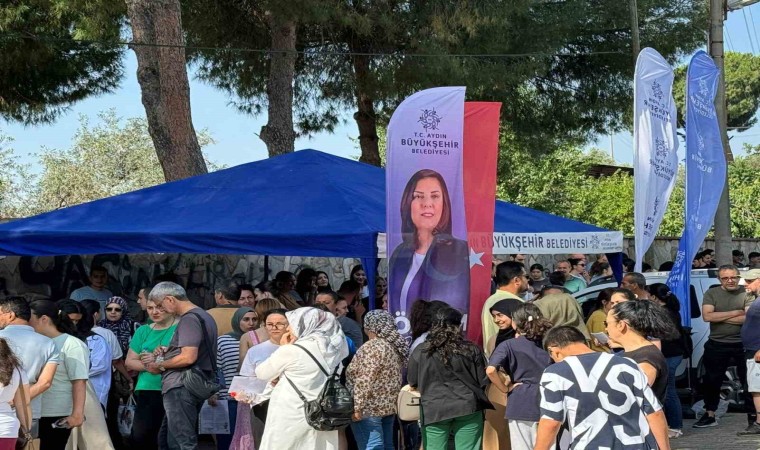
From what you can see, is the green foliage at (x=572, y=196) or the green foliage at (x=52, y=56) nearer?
the green foliage at (x=52, y=56)

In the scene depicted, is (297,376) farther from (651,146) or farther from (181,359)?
(651,146)

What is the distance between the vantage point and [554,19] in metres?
20.6

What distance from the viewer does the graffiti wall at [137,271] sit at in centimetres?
1512

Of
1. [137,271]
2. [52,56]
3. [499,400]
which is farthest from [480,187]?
[52,56]

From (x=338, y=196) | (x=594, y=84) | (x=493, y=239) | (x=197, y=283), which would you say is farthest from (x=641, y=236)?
(x=594, y=84)

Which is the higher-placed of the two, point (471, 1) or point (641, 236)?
point (471, 1)

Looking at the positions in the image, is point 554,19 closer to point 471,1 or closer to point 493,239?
point 471,1

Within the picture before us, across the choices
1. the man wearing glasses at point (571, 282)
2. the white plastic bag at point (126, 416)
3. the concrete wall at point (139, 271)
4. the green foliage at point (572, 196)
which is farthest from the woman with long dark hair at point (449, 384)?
the green foliage at point (572, 196)

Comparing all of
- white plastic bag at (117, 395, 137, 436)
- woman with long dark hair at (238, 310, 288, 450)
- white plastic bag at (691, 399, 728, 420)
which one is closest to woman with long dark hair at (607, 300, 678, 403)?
woman with long dark hair at (238, 310, 288, 450)

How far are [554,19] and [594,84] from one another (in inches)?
101

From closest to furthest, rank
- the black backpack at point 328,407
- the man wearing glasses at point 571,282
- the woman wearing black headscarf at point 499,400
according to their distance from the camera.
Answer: the black backpack at point 328,407
the woman wearing black headscarf at point 499,400
the man wearing glasses at point 571,282

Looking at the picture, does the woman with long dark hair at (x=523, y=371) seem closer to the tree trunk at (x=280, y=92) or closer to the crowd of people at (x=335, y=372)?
the crowd of people at (x=335, y=372)

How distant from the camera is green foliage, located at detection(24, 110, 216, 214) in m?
48.6

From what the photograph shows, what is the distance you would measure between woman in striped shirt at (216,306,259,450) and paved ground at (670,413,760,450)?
170 inches
